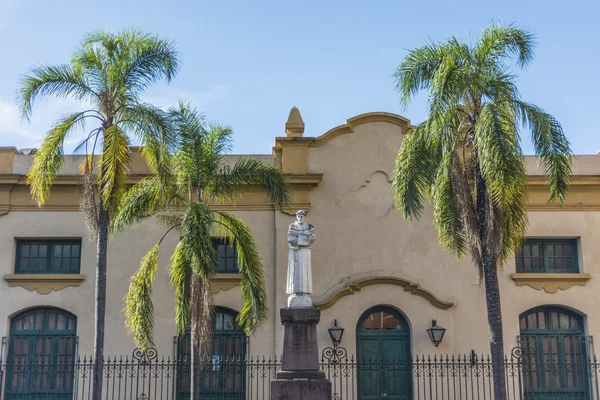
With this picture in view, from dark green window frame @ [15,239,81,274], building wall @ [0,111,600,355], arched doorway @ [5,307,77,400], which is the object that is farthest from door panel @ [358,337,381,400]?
dark green window frame @ [15,239,81,274]

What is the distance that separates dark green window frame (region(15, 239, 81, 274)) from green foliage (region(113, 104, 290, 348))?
3709mm

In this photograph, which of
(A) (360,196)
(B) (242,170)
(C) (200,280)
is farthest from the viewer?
(A) (360,196)

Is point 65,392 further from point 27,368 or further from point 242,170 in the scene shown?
point 242,170

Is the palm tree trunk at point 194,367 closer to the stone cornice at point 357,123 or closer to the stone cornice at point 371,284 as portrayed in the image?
the stone cornice at point 371,284

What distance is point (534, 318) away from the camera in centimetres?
2067

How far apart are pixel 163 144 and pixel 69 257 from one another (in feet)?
19.2

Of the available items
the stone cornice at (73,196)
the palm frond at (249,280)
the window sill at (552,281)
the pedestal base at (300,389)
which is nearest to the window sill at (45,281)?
the stone cornice at (73,196)

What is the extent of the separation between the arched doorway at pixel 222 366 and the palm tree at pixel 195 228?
307 cm

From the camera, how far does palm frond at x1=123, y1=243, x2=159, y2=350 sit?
53.6 ft

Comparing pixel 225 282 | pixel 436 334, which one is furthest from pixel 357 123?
pixel 436 334

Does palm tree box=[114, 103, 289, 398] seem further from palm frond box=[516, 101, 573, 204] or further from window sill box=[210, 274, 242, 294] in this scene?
palm frond box=[516, 101, 573, 204]

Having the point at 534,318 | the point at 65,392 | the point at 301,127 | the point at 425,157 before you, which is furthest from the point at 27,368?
the point at 534,318

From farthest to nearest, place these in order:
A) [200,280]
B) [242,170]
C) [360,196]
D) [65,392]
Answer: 1. [360,196]
2. [65,392]
3. [242,170]
4. [200,280]

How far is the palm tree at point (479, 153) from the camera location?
15070 mm
